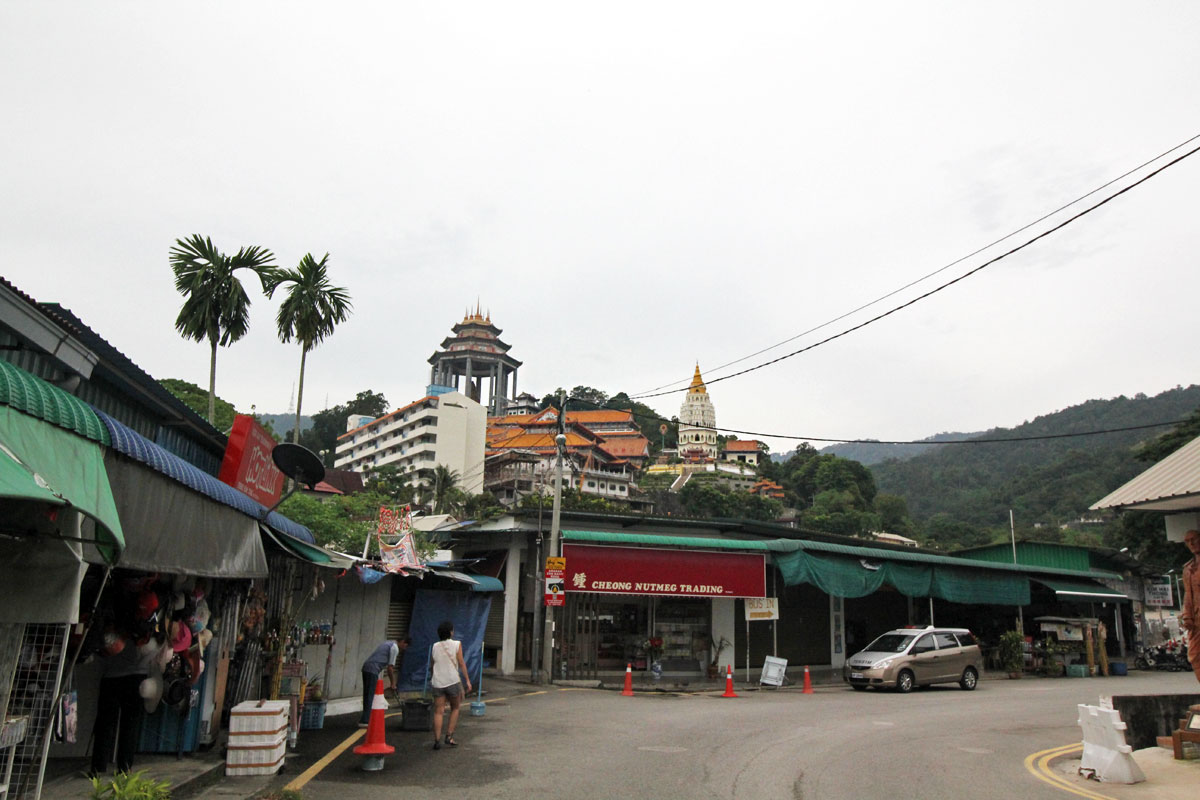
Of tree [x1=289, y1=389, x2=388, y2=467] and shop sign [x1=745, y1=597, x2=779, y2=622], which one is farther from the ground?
tree [x1=289, y1=389, x2=388, y2=467]

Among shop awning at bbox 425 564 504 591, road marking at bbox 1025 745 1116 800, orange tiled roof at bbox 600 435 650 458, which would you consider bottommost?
road marking at bbox 1025 745 1116 800

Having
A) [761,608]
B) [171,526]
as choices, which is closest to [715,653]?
[761,608]

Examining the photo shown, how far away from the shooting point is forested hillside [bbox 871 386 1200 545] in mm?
120625

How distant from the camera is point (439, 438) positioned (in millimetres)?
108625

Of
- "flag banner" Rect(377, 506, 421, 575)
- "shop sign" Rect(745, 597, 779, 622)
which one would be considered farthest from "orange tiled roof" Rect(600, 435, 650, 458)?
"flag banner" Rect(377, 506, 421, 575)

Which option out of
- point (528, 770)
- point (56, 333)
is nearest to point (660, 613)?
point (528, 770)

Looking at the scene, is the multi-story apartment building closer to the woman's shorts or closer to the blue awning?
the woman's shorts

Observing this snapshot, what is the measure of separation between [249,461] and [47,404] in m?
5.57

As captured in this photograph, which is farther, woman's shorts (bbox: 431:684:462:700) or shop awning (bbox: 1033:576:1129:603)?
shop awning (bbox: 1033:576:1129:603)

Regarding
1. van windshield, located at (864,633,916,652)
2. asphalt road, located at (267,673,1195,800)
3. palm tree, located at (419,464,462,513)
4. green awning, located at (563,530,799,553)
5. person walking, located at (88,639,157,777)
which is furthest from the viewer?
palm tree, located at (419,464,462,513)

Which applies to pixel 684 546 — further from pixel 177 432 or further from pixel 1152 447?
pixel 1152 447

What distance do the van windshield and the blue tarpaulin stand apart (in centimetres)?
1072

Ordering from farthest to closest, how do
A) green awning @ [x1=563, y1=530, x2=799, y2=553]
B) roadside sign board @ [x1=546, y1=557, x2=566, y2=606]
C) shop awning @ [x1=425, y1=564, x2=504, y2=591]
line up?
green awning @ [x1=563, y1=530, x2=799, y2=553] < roadside sign board @ [x1=546, y1=557, x2=566, y2=606] < shop awning @ [x1=425, y1=564, x2=504, y2=591]

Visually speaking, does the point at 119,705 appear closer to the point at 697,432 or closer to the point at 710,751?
the point at 710,751
